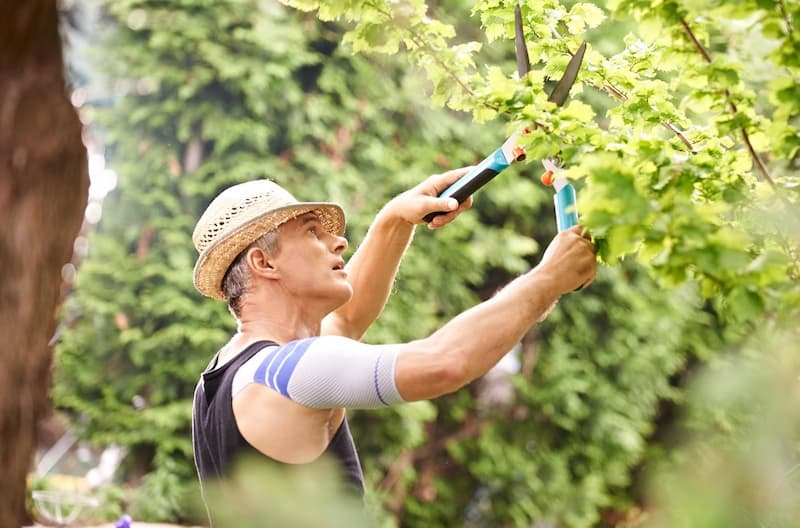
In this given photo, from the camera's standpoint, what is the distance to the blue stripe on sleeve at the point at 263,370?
1.91m

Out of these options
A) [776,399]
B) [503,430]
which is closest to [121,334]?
[503,430]

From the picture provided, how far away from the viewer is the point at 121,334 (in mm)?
5457

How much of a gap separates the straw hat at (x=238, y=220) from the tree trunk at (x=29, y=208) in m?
0.70

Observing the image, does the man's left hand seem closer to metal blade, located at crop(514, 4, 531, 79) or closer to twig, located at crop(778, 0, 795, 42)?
metal blade, located at crop(514, 4, 531, 79)

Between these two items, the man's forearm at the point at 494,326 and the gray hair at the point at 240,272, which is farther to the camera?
the gray hair at the point at 240,272

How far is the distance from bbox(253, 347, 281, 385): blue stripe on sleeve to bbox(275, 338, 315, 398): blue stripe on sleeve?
6 cm

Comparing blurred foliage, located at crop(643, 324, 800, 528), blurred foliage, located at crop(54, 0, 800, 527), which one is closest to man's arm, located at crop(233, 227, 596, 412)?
blurred foliage, located at crop(643, 324, 800, 528)

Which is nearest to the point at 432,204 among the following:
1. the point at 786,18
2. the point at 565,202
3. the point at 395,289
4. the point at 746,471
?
the point at 565,202

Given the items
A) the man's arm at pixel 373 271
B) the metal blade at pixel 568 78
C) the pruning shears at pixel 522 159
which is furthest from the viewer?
the man's arm at pixel 373 271

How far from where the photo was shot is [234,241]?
238cm

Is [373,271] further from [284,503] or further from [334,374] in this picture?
[284,503]

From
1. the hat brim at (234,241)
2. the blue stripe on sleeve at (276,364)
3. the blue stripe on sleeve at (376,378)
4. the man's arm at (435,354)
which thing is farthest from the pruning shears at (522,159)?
the blue stripe on sleeve at (276,364)

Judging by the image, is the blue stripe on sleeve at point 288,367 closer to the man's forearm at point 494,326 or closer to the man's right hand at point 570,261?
the man's forearm at point 494,326

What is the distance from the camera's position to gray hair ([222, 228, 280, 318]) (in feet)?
7.81
